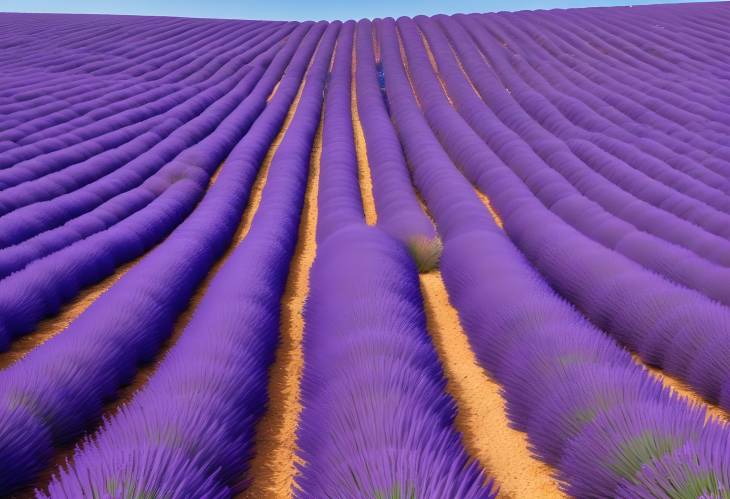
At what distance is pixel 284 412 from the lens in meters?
4.36

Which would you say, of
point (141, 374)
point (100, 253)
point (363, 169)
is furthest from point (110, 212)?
point (363, 169)

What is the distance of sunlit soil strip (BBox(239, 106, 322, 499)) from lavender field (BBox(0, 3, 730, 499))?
0.07ft

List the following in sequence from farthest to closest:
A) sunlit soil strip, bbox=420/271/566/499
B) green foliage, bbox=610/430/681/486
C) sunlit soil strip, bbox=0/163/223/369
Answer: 1. sunlit soil strip, bbox=0/163/223/369
2. sunlit soil strip, bbox=420/271/566/499
3. green foliage, bbox=610/430/681/486

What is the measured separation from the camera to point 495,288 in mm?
5387

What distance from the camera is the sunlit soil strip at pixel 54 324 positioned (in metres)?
5.54

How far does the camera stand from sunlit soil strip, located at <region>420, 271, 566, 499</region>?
343 cm

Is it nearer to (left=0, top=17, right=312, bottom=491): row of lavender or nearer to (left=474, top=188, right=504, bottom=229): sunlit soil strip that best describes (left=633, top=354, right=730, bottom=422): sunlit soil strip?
(left=0, top=17, right=312, bottom=491): row of lavender

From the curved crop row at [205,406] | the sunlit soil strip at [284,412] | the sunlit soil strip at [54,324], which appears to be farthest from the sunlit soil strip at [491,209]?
the sunlit soil strip at [54,324]

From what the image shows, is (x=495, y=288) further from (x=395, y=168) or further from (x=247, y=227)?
(x=395, y=168)

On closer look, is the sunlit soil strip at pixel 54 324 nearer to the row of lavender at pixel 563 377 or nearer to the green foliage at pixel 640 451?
the row of lavender at pixel 563 377

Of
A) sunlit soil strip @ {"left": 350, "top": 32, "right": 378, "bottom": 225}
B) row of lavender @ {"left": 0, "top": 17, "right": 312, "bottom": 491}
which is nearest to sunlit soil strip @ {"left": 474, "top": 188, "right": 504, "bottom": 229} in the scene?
sunlit soil strip @ {"left": 350, "top": 32, "right": 378, "bottom": 225}

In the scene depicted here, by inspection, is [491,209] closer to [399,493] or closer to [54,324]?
[54,324]

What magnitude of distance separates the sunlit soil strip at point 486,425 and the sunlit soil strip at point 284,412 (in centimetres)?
108

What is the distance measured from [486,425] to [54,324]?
173 inches
